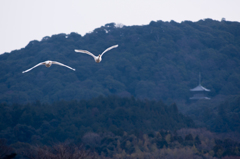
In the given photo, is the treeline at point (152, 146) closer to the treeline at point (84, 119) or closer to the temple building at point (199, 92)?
the treeline at point (84, 119)

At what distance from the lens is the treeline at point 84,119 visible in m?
65.1

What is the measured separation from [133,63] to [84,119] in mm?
51905

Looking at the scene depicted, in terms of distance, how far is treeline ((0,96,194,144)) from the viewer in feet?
214

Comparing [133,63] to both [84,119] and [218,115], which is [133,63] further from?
[84,119]

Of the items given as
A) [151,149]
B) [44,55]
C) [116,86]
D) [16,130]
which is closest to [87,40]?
[44,55]

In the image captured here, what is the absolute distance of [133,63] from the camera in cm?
12256

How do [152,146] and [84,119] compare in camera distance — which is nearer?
[152,146]

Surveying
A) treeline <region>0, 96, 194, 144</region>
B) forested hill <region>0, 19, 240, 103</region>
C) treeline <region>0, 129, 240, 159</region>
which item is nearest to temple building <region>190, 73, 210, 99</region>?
forested hill <region>0, 19, 240, 103</region>

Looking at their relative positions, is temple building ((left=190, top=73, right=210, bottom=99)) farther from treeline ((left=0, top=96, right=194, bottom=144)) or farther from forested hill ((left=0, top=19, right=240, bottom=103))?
treeline ((left=0, top=96, right=194, bottom=144))

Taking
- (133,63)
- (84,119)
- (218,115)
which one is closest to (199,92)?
(133,63)

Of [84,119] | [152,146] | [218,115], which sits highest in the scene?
[218,115]

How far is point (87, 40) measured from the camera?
135 m

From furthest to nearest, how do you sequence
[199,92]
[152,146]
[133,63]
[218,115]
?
[133,63], [199,92], [218,115], [152,146]

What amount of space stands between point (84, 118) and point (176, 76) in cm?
4849
